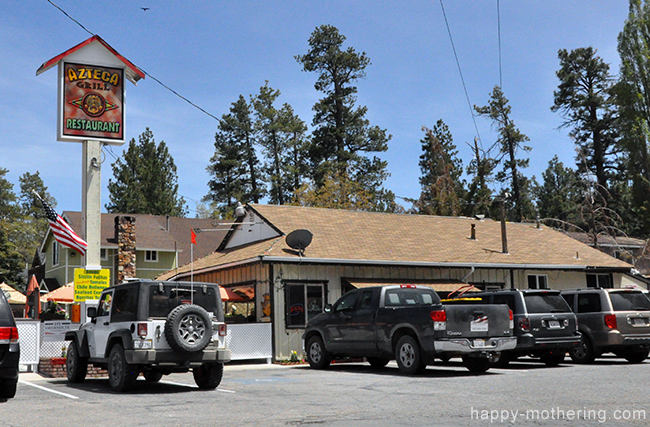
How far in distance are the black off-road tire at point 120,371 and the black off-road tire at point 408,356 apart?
5.41 m

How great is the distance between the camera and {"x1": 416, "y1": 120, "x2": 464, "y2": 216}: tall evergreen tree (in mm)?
54344

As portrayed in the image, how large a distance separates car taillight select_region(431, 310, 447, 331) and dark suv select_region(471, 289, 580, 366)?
2642 millimetres

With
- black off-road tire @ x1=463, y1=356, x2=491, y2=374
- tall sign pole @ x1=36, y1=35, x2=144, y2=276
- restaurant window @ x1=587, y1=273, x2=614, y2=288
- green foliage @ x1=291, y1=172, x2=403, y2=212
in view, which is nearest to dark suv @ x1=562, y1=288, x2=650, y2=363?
black off-road tire @ x1=463, y1=356, x2=491, y2=374

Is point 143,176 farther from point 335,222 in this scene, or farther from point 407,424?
point 407,424

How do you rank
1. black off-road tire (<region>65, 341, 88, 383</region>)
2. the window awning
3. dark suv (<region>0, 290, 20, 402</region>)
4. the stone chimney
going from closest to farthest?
dark suv (<region>0, 290, 20, 402</region>) → black off-road tire (<region>65, 341, 88, 383</region>) → the window awning → the stone chimney

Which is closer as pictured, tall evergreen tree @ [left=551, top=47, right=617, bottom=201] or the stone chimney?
the stone chimney

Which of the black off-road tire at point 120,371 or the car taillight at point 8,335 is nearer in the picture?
the car taillight at point 8,335

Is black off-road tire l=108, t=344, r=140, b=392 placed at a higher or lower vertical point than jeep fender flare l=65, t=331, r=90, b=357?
lower

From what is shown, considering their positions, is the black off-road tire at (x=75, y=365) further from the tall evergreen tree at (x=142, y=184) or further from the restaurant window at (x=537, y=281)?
the tall evergreen tree at (x=142, y=184)

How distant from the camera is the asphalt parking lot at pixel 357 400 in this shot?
8406 mm

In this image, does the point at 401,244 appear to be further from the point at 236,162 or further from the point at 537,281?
the point at 236,162

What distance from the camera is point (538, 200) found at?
80438mm

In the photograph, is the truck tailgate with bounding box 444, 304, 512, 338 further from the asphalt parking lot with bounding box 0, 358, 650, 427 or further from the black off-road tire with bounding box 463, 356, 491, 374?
the asphalt parking lot with bounding box 0, 358, 650, 427

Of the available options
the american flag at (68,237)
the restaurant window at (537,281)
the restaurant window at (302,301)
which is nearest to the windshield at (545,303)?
the restaurant window at (302,301)
